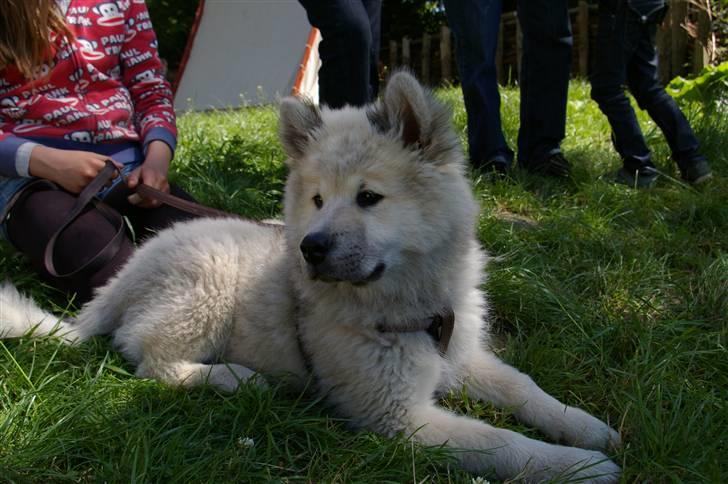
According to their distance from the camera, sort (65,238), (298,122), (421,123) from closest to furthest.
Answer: (421,123), (298,122), (65,238)

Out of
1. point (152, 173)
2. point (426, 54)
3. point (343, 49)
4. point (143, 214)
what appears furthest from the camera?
point (426, 54)

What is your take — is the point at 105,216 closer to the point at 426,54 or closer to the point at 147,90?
the point at 147,90

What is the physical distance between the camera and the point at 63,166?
2.67m

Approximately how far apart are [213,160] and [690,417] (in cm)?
338

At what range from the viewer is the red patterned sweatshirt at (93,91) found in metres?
2.82

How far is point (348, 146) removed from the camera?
1998 millimetres

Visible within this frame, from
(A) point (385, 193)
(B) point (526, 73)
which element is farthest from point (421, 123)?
(B) point (526, 73)

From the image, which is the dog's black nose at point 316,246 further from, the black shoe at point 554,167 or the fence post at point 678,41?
the fence post at point 678,41

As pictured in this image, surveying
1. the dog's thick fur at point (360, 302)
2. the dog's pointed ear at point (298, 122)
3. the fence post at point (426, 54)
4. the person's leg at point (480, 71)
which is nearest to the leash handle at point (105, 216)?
the dog's thick fur at point (360, 302)

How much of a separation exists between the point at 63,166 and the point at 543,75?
2.89 m

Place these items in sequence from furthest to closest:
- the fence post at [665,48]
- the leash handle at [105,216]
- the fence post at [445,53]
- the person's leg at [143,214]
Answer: the fence post at [445,53]
the fence post at [665,48]
the person's leg at [143,214]
the leash handle at [105,216]

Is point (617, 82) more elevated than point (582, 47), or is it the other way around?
point (617, 82)

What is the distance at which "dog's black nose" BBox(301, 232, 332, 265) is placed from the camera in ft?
5.79

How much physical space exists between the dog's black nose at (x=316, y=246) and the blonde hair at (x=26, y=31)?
1.81 m
